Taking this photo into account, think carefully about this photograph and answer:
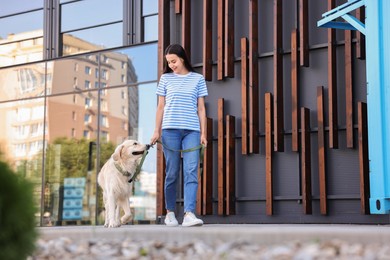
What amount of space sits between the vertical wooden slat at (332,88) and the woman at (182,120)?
233cm

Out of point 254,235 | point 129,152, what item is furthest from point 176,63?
point 254,235

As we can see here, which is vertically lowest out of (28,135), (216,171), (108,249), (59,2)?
(108,249)

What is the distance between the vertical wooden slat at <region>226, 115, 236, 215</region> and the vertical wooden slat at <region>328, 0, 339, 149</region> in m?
1.55

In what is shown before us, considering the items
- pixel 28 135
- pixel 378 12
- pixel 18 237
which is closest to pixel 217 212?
pixel 378 12

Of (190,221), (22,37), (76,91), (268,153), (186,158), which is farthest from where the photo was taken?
(22,37)

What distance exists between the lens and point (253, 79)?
34.3ft

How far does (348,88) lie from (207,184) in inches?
97.6

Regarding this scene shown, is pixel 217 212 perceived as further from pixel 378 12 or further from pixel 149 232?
pixel 149 232

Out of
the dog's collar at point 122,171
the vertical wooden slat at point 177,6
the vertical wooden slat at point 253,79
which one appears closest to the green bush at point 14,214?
the dog's collar at point 122,171

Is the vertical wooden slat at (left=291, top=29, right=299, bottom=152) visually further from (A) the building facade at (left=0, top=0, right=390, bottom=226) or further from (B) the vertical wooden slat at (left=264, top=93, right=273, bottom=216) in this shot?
(B) the vertical wooden slat at (left=264, top=93, right=273, bottom=216)

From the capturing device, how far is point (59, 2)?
17.8m

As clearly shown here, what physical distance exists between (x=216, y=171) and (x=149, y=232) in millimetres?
4625

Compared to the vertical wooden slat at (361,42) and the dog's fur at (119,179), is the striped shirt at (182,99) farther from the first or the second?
the vertical wooden slat at (361,42)

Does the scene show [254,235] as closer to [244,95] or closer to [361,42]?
[361,42]
